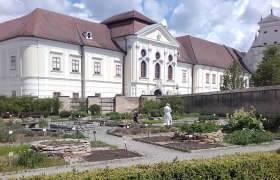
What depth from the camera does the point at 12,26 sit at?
149ft

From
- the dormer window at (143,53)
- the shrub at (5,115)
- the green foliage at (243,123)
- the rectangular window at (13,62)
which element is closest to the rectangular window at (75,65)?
the rectangular window at (13,62)

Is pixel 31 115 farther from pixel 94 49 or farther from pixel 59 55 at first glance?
pixel 94 49

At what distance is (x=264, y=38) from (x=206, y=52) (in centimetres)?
1448

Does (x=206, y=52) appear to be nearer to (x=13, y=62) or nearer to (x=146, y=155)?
(x=13, y=62)

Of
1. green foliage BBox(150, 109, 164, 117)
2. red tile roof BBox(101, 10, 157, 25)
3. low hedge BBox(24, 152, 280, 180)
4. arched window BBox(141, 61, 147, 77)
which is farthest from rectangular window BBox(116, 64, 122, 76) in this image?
low hedge BBox(24, 152, 280, 180)

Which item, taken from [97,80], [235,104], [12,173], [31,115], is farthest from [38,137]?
[97,80]

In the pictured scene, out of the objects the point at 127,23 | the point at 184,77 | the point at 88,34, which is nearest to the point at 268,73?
the point at 184,77

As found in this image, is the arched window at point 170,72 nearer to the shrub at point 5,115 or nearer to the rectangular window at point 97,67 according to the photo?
the rectangular window at point 97,67

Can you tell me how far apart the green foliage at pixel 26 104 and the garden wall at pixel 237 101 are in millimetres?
14712

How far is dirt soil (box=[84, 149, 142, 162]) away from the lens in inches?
476

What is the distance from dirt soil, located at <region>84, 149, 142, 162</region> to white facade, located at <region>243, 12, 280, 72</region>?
205 ft

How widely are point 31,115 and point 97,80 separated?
15547 millimetres

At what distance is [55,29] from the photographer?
143ft

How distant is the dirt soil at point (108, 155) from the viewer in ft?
39.7
